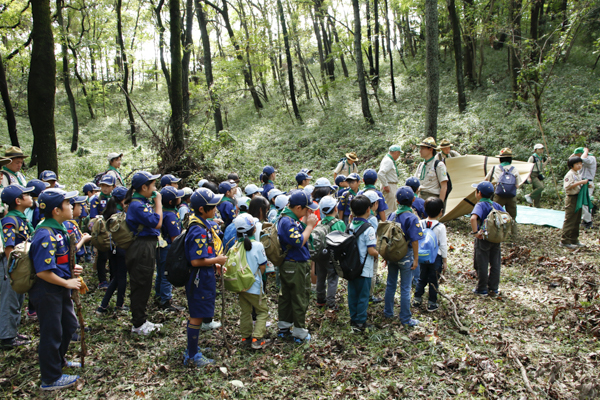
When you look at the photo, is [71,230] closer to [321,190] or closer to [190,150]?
[321,190]

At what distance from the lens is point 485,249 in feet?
20.4

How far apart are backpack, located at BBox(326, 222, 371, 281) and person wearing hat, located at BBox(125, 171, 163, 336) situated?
8.34 feet

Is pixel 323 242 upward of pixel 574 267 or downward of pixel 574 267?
upward

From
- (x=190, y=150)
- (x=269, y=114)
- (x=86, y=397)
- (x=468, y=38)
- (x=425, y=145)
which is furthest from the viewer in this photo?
(x=269, y=114)

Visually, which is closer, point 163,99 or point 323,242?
point 323,242

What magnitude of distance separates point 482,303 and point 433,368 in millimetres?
2459

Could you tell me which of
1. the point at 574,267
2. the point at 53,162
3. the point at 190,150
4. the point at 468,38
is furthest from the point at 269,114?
the point at 574,267

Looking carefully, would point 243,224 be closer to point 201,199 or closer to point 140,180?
point 201,199

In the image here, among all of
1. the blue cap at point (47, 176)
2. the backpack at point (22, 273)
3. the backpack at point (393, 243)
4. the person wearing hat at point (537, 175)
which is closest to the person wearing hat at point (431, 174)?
the backpack at point (393, 243)

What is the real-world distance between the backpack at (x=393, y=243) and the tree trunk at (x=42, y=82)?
25.0 feet

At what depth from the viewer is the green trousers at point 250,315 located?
4846mm

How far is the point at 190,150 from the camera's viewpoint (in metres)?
13.3

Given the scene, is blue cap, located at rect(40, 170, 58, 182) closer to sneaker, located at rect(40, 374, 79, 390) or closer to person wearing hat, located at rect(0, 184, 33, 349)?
person wearing hat, located at rect(0, 184, 33, 349)

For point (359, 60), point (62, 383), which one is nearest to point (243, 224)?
point (62, 383)
